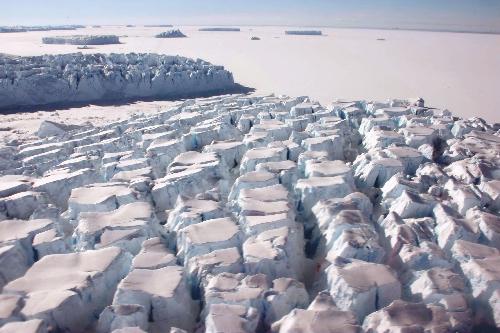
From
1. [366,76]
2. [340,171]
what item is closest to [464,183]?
[340,171]

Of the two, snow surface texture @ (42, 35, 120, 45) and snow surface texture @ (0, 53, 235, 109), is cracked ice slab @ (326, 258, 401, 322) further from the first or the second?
snow surface texture @ (42, 35, 120, 45)

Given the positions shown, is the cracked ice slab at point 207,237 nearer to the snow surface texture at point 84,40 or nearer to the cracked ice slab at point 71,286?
the cracked ice slab at point 71,286

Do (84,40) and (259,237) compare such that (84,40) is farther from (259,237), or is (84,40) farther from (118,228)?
(259,237)

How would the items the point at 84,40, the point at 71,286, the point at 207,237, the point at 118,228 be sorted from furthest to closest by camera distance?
the point at 84,40 → the point at 118,228 → the point at 207,237 → the point at 71,286

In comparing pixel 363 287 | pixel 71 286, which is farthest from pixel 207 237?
pixel 363 287

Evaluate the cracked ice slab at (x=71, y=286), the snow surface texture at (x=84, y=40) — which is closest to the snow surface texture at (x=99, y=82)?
the cracked ice slab at (x=71, y=286)

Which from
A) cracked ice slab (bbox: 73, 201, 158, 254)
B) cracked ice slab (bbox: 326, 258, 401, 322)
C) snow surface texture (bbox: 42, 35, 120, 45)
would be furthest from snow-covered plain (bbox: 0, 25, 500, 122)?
snow surface texture (bbox: 42, 35, 120, 45)
